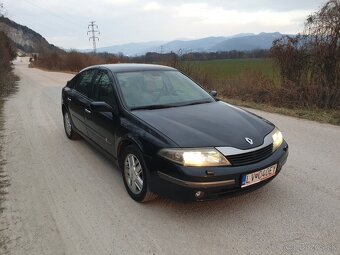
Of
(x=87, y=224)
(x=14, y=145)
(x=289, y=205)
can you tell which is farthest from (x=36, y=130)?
(x=289, y=205)

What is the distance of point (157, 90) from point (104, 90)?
77 cm

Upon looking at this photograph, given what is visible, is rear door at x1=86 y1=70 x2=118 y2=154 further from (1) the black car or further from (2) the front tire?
(2) the front tire

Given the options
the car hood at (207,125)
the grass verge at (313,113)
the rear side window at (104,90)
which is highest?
the rear side window at (104,90)

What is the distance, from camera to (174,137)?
11.7 ft

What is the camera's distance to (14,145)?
6527 mm

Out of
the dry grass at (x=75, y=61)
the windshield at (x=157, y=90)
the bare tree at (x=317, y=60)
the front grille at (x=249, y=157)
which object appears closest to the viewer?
the front grille at (x=249, y=157)

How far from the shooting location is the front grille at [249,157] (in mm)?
3432

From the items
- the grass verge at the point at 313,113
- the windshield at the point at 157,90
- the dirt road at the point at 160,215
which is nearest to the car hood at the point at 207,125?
the windshield at the point at 157,90

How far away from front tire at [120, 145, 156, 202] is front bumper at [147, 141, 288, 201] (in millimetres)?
210

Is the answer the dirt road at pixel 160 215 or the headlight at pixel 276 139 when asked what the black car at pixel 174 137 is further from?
the dirt road at pixel 160 215

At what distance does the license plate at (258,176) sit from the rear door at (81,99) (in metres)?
2.93

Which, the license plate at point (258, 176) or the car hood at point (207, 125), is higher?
the car hood at point (207, 125)

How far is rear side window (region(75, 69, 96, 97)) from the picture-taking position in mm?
5634

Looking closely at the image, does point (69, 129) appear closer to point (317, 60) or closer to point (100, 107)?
point (100, 107)
